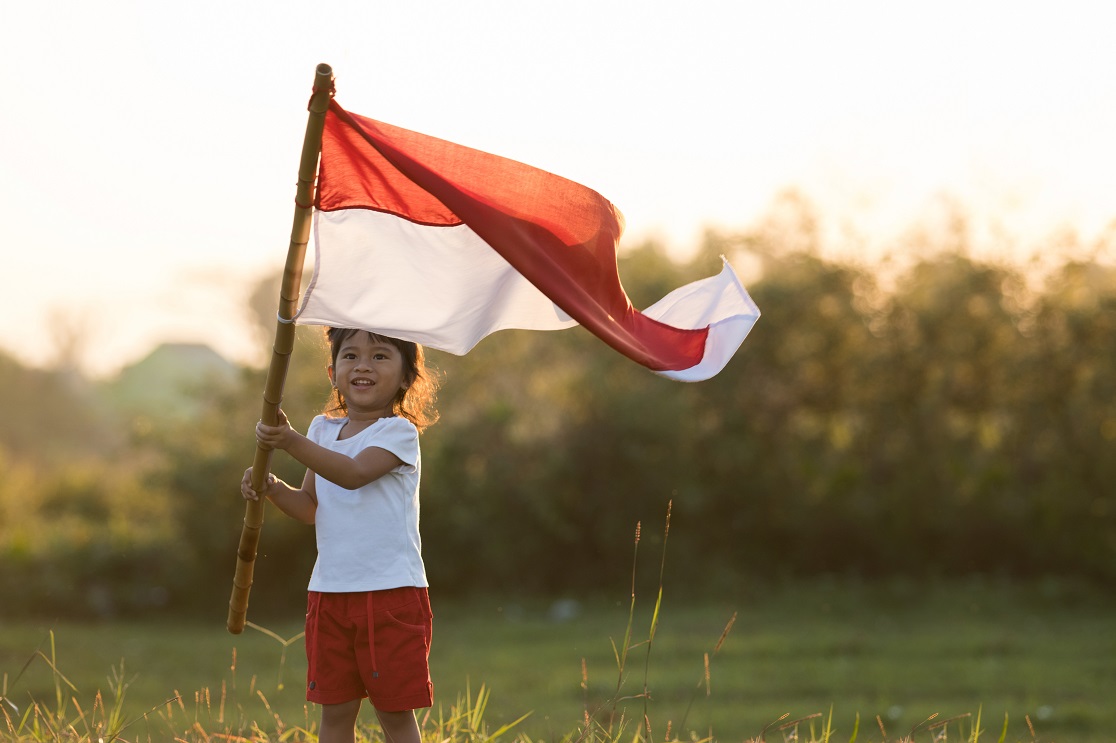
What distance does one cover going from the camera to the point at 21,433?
135 ft

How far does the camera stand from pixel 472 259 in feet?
14.7

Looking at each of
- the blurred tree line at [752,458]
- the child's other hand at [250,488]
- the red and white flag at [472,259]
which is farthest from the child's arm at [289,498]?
the blurred tree line at [752,458]

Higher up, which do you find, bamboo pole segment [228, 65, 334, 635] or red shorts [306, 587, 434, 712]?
bamboo pole segment [228, 65, 334, 635]

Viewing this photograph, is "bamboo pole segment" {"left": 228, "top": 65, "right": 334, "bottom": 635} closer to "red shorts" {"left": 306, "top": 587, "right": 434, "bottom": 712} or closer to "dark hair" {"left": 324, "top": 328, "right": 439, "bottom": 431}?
"dark hair" {"left": 324, "top": 328, "right": 439, "bottom": 431}

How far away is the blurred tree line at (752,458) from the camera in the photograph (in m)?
15.2

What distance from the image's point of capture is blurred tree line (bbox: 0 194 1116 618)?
15203mm

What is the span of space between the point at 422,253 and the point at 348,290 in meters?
0.32

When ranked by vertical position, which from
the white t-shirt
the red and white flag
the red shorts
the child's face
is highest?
the red and white flag

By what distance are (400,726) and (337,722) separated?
190 millimetres

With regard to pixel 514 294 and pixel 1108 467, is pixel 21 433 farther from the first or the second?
pixel 514 294

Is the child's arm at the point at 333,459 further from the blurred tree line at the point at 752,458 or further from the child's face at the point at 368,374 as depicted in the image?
the blurred tree line at the point at 752,458

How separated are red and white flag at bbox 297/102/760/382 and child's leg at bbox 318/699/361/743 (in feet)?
3.69

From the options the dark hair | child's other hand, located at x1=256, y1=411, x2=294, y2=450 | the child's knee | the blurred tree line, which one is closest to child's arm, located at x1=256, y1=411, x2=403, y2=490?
child's other hand, located at x1=256, y1=411, x2=294, y2=450

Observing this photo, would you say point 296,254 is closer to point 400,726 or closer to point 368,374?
point 368,374
